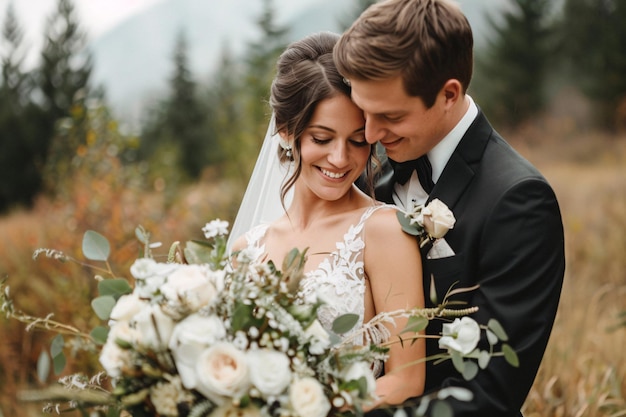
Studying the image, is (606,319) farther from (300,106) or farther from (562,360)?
(300,106)

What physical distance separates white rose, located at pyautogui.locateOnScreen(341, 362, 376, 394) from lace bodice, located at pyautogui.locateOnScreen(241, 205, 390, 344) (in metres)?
0.73

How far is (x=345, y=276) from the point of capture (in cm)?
287

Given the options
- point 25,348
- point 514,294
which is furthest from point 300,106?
point 25,348

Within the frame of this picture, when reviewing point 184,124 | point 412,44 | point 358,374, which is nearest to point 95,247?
point 358,374

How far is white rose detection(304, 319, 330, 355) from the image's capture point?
6.54ft

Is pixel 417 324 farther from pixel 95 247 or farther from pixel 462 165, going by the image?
pixel 95 247

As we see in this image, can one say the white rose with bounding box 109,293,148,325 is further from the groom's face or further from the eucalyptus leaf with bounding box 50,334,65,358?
the groom's face

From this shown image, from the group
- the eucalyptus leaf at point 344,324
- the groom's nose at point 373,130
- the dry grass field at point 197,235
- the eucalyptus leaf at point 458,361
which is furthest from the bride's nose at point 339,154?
the dry grass field at point 197,235

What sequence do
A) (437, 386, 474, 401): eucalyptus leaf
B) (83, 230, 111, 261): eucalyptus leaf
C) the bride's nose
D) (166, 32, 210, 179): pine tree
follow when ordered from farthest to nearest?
(166, 32, 210, 179): pine tree
the bride's nose
(83, 230, 111, 261): eucalyptus leaf
(437, 386, 474, 401): eucalyptus leaf

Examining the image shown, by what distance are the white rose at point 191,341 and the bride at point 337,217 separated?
805mm

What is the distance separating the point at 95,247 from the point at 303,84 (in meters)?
1.24

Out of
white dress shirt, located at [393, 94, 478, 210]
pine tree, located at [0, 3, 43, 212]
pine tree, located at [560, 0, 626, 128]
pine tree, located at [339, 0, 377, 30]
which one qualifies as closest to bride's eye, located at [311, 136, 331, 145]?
white dress shirt, located at [393, 94, 478, 210]

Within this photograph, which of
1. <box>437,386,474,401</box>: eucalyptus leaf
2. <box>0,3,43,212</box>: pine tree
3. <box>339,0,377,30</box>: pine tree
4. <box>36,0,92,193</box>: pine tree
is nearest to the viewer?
<box>437,386,474,401</box>: eucalyptus leaf

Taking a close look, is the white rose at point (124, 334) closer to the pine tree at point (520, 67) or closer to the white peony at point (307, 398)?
the white peony at point (307, 398)
